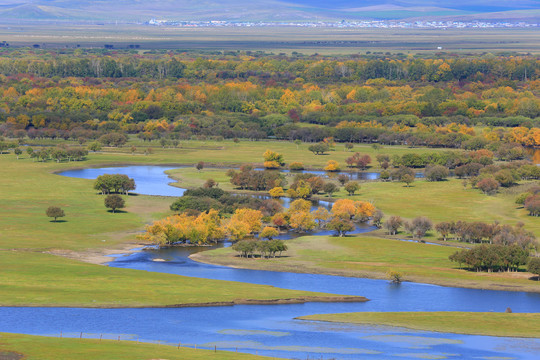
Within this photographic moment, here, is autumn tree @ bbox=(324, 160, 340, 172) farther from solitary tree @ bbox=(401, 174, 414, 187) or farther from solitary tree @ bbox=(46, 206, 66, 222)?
solitary tree @ bbox=(46, 206, 66, 222)

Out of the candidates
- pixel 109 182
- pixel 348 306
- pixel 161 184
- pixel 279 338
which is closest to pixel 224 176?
pixel 161 184

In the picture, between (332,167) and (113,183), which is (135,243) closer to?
(113,183)

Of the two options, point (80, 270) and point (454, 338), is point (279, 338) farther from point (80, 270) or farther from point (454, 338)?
point (80, 270)

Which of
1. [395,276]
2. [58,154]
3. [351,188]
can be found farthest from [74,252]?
[58,154]

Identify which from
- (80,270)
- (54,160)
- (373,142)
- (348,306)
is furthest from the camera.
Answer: (373,142)

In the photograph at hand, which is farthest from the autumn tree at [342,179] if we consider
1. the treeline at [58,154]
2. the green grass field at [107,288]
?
the green grass field at [107,288]
